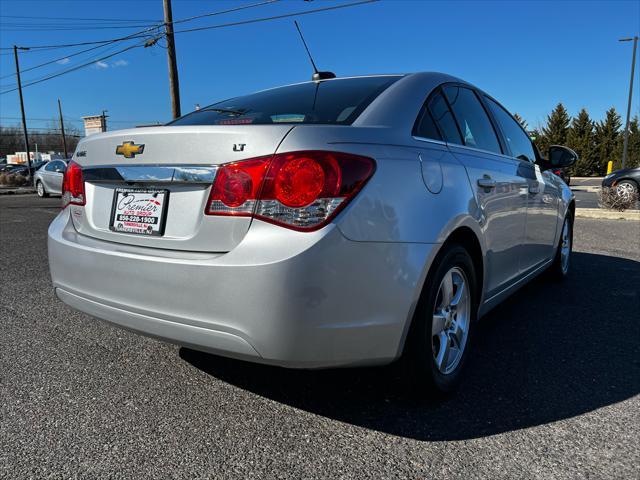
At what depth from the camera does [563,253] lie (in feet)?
16.4

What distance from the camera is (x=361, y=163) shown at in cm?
193

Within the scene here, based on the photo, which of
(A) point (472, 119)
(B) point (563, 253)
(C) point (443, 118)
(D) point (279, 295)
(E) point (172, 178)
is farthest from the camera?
(B) point (563, 253)

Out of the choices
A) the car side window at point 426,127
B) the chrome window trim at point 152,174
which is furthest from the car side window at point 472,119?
the chrome window trim at point 152,174

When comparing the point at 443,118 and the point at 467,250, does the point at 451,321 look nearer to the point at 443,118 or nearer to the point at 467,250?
the point at 467,250

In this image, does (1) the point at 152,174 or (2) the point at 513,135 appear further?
(2) the point at 513,135

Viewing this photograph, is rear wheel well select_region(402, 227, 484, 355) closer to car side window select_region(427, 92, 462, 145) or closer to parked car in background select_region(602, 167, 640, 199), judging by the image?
car side window select_region(427, 92, 462, 145)

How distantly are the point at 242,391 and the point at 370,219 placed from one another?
46.8 inches

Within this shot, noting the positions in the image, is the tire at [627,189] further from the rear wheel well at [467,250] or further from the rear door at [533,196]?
the rear wheel well at [467,250]

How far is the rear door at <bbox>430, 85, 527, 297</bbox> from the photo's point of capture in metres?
2.68

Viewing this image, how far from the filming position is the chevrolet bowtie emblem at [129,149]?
7.22 ft

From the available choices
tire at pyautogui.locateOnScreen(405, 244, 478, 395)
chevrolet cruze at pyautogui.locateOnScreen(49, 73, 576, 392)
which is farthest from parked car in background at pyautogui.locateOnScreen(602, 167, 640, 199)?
chevrolet cruze at pyautogui.locateOnScreen(49, 73, 576, 392)

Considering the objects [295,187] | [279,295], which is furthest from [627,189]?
[279,295]

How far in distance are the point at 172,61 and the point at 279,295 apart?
1624 cm

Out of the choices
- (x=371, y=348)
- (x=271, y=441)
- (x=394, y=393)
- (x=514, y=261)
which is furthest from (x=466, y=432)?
(x=514, y=261)
